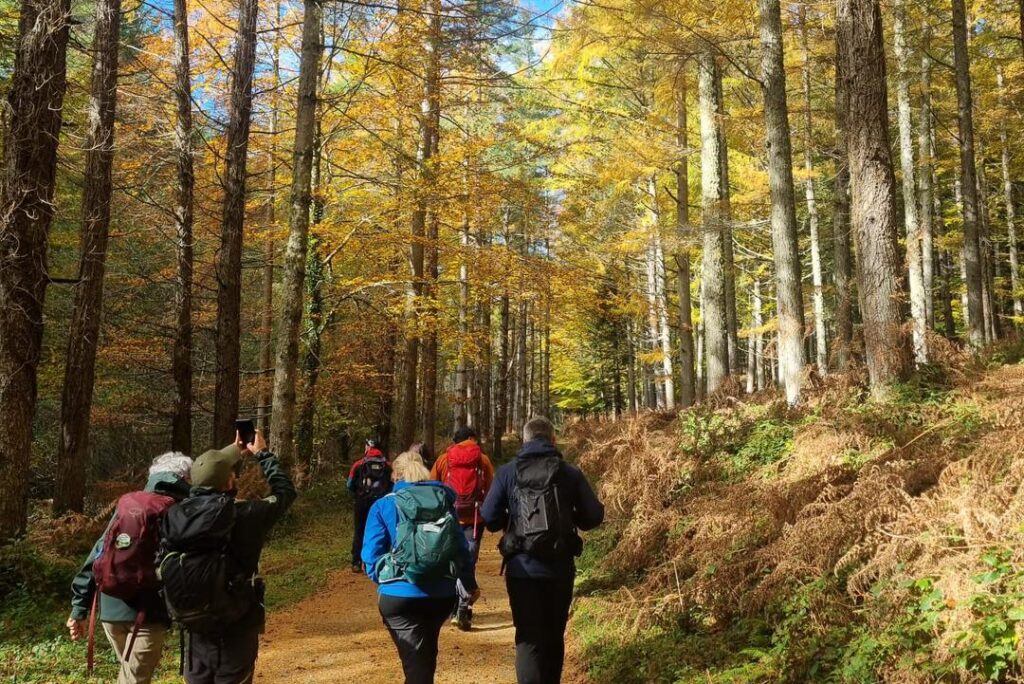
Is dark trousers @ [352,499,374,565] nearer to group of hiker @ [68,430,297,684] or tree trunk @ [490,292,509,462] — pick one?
group of hiker @ [68,430,297,684]

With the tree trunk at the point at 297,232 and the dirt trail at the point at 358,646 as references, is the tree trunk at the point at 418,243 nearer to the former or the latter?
the tree trunk at the point at 297,232

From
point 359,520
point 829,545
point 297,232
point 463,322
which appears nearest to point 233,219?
point 297,232

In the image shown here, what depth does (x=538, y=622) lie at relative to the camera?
4488 millimetres

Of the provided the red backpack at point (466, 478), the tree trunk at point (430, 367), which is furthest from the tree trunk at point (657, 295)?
the red backpack at point (466, 478)

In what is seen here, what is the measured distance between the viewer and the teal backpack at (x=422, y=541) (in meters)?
4.08

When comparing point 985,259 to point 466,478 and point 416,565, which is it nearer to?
point 466,478

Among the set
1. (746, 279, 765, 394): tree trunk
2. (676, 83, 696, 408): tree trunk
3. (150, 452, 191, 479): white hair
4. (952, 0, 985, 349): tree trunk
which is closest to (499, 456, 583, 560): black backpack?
(150, 452, 191, 479): white hair

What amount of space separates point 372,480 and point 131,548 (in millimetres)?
5676

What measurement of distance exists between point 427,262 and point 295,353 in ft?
27.7

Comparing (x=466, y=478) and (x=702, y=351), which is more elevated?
(x=702, y=351)

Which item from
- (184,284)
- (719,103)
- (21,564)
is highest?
(719,103)

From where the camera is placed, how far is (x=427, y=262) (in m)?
19.5

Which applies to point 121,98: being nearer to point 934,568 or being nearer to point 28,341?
point 28,341

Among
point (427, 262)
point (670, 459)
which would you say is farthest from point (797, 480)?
point (427, 262)
